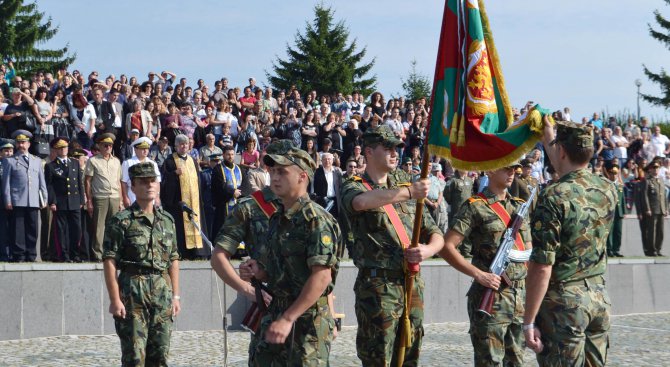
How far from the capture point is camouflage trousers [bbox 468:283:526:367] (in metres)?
7.84

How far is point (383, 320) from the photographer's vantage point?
7.23 metres

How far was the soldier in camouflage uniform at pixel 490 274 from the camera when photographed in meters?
7.86

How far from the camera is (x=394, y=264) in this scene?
7.31 m

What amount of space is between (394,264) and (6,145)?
969 centimetres

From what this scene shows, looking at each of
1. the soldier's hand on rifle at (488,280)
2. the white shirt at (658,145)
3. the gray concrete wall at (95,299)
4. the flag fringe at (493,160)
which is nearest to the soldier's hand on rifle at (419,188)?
the flag fringe at (493,160)

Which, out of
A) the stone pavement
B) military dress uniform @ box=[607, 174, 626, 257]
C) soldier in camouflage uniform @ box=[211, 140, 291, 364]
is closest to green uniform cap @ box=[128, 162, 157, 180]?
soldier in camouflage uniform @ box=[211, 140, 291, 364]

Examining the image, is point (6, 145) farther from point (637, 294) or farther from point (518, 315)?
point (637, 294)

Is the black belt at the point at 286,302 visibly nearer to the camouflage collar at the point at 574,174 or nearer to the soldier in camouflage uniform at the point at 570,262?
the soldier in camouflage uniform at the point at 570,262

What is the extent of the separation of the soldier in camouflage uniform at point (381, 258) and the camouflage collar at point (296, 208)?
1.31m

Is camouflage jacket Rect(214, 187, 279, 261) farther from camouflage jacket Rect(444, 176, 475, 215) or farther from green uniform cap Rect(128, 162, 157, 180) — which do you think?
camouflage jacket Rect(444, 176, 475, 215)

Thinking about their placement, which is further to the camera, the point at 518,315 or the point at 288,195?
the point at 518,315

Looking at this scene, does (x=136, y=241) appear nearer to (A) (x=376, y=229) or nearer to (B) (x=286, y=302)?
(A) (x=376, y=229)

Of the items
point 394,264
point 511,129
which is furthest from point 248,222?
point 511,129

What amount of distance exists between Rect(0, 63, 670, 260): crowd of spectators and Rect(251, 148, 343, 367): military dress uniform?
9.54 m
